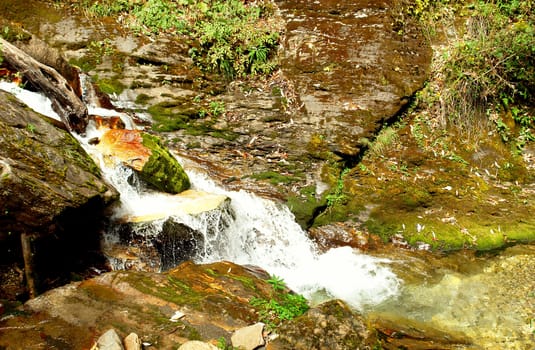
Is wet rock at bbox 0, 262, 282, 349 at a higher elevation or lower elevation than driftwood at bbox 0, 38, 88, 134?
lower

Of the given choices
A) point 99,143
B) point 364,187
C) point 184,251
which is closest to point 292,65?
point 364,187

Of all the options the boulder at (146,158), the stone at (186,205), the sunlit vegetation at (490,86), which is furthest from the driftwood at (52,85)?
the sunlit vegetation at (490,86)

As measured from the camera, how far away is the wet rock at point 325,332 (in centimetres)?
299

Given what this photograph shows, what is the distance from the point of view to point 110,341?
10.2 feet

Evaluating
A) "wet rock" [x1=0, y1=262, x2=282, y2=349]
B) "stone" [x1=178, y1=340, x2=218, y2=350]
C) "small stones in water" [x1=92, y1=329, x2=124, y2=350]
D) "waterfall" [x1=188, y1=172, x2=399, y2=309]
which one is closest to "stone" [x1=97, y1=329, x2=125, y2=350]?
"small stones in water" [x1=92, y1=329, x2=124, y2=350]

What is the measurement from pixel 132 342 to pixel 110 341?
0.19m

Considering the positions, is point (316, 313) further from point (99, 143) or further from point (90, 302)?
point (99, 143)

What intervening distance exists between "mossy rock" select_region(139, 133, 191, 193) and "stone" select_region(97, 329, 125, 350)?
342 cm

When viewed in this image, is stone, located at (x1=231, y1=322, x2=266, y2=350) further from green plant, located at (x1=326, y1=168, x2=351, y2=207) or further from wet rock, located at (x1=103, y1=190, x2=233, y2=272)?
green plant, located at (x1=326, y1=168, x2=351, y2=207)

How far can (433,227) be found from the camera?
7062 mm

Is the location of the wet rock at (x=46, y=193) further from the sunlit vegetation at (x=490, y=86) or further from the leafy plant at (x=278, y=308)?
the sunlit vegetation at (x=490, y=86)

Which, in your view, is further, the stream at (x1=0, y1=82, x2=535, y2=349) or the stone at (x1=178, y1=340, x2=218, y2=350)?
the stream at (x1=0, y1=82, x2=535, y2=349)

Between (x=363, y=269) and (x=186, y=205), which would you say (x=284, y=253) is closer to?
(x=363, y=269)

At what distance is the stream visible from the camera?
16.4 feet
